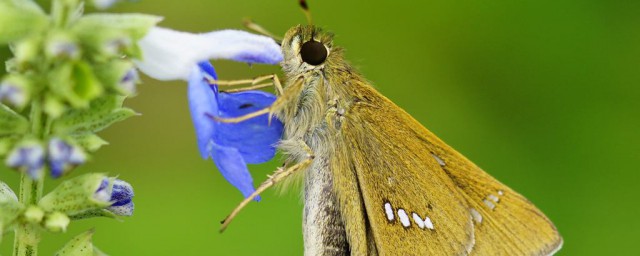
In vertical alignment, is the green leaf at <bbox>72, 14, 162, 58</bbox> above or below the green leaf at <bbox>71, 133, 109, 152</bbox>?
above

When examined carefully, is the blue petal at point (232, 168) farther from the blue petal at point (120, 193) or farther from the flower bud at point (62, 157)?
the flower bud at point (62, 157)

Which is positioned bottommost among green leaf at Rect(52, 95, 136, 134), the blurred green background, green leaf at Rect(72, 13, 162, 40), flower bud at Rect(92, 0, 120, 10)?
the blurred green background

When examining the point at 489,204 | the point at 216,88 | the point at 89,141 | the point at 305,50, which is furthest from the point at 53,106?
the point at 489,204

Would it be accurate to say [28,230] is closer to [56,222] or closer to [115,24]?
[56,222]

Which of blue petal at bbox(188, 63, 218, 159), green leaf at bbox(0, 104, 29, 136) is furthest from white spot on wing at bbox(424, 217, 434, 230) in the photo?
green leaf at bbox(0, 104, 29, 136)

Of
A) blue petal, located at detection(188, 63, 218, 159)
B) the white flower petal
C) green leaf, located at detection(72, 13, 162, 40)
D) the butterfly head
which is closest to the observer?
green leaf, located at detection(72, 13, 162, 40)

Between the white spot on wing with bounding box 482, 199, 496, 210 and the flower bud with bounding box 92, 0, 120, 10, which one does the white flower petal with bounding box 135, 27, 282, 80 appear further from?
the white spot on wing with bounding box 482, 199, 496, 210

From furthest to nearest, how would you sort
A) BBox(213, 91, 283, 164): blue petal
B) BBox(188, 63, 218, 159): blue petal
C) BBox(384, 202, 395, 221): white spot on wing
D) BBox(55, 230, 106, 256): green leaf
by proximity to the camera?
BBox(384, 202, 395, 221): white spot on wing < BBox(213, 91, 283, 164): blue petal < BBox(188, 63, 218, 159): blue petal < BBox(55, 230, 106, 256): green leaf
